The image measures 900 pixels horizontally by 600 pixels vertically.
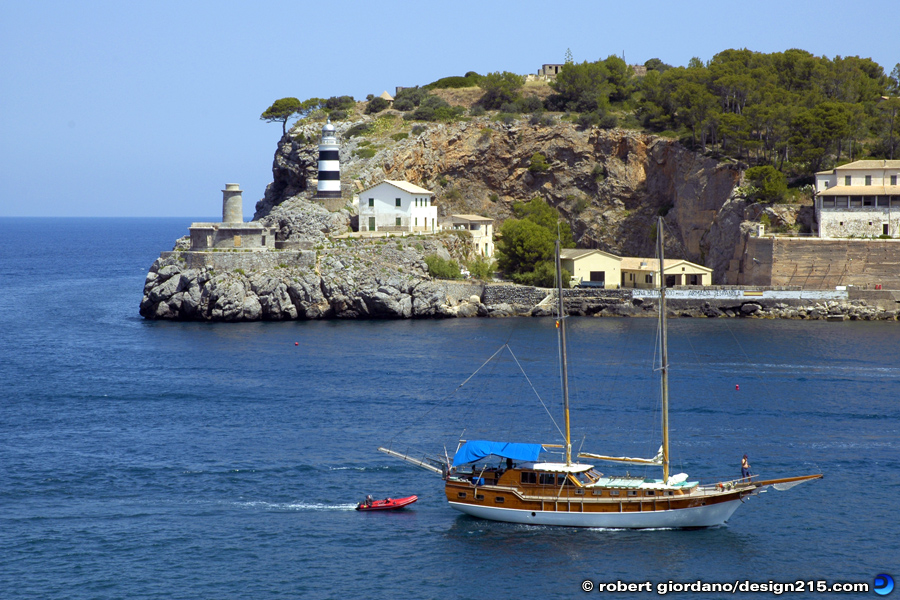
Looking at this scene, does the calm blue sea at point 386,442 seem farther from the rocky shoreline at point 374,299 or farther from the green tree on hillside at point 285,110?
the green tree on hillside at point 285,110

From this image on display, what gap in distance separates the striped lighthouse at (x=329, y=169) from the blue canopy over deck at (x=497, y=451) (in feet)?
174

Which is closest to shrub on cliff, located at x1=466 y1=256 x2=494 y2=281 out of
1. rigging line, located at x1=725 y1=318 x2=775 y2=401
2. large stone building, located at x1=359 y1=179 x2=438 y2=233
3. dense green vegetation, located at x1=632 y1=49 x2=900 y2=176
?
large stone building, located at x1=359 y1=179 x2=438 y2=233

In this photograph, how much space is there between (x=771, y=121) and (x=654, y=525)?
56.0 metres

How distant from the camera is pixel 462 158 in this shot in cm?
9019

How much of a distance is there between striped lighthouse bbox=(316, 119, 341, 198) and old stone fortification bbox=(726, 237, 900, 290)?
33.9 meters

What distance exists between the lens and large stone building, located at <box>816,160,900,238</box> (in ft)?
227

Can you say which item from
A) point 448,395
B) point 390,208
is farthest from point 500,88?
point 448,395

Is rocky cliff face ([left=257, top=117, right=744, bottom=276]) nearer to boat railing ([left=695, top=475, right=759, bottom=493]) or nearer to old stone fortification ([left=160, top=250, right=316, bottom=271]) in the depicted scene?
old stone fortification ([left=160, top=250, right=316, bottom=271])

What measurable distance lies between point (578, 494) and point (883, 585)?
327 inches

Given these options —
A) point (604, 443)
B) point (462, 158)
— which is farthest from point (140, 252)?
point (604, 443)

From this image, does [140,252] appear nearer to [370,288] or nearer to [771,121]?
[370,288]

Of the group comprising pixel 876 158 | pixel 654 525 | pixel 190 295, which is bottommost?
pixel 654 525

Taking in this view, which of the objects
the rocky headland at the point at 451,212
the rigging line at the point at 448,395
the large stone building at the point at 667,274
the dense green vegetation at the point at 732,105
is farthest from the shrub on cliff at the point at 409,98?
the rigging line at the point at 448,395

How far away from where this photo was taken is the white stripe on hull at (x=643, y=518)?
90.4 ft
